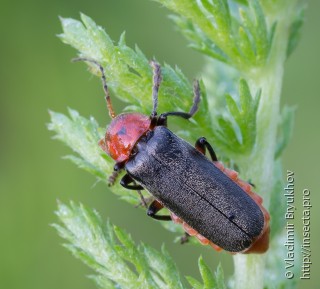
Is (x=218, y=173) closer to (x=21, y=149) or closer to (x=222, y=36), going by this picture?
(x=222, y=36)

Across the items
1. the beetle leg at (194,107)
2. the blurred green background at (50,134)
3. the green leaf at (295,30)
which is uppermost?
the beetle leg at (194,107)

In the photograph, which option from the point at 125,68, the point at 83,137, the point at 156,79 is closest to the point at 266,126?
the point at 156,79

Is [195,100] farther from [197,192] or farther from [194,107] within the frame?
[197,192]

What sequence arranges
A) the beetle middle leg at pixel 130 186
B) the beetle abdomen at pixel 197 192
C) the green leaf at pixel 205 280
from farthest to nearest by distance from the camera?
the beetle middle leg at pixel 130 186 → the beetle abdomen at pixel 197 192 → the green leaf at pixel 205 280

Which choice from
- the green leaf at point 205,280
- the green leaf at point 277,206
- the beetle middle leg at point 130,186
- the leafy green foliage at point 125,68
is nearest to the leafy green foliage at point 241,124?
the leafy green foliage at point 125,68

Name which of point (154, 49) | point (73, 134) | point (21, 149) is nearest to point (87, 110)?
point (21, 149)

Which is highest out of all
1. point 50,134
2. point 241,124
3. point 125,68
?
point 125,68

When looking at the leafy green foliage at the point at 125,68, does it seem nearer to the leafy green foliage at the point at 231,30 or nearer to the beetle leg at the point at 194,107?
the beetle leg at the point at 194,107
